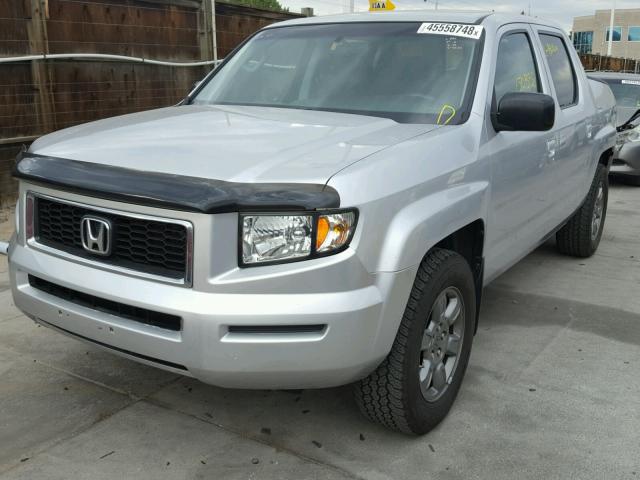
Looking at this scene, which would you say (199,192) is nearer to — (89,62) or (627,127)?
(89,62)

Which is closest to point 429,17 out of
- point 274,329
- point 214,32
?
point 274,329

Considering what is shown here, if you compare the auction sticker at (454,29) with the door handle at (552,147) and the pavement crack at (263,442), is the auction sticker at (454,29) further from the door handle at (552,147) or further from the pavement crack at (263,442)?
the pavement crack at (263,442)

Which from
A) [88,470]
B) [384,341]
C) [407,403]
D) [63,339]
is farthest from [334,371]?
[63,339]

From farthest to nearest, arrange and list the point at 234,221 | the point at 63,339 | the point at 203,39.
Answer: the point at 203,39 → the point at 63,339 → the point at 234,221

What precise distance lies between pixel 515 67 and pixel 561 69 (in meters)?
1.06

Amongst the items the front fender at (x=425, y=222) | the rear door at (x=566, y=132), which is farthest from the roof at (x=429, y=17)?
the front fender at (x=425, y=222)

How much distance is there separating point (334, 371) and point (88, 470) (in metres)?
1.10

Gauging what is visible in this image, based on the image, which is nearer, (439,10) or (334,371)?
(334,371)

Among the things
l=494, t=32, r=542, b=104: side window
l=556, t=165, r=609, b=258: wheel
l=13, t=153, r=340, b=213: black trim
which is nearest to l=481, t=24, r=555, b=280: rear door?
l=494, t=32, r=542, b=104: side window

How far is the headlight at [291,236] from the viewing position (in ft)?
8.09

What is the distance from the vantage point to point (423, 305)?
2.80 m

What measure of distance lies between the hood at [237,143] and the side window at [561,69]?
6.12 ft

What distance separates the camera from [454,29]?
3.77 m

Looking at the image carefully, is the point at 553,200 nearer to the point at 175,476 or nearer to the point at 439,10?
the point at 439,10
